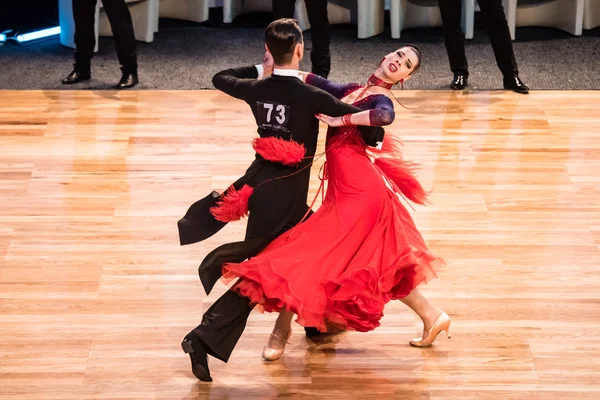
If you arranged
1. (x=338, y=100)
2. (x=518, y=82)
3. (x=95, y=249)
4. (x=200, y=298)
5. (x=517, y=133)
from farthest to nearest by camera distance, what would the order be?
(x=518, y=82) → (x=517, y=133) → (x=95, y=249) → (x=200, y=298) → (x=338, y=100)

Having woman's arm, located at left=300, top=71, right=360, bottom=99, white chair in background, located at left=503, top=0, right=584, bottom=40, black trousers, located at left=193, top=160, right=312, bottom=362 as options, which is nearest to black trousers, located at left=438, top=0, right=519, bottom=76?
white chair in background, located at left=503, top=0, right=584, bottom=40

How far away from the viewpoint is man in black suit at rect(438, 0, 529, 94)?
5.57 meters

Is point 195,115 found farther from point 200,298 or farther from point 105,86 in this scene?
point 200,298

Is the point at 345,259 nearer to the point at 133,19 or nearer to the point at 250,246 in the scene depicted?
the point at 250,246

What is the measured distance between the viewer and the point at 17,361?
132 inches

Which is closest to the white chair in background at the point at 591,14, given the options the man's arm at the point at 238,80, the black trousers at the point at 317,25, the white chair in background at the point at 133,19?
the black trousers at the point at 317,25

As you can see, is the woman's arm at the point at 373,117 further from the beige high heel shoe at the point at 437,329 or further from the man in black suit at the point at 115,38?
the man in black suit at the point at 115,38

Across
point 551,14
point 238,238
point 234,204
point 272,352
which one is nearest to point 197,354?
point 272,352

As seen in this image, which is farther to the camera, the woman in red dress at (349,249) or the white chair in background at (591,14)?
the white chair in background at (591,14)

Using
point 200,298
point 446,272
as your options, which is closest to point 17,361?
point 200,298

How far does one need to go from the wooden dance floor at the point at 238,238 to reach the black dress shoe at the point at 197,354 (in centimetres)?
5

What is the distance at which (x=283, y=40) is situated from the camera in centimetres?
306

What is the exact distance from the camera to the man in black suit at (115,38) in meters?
5.54

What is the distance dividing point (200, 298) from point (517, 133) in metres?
2.06
